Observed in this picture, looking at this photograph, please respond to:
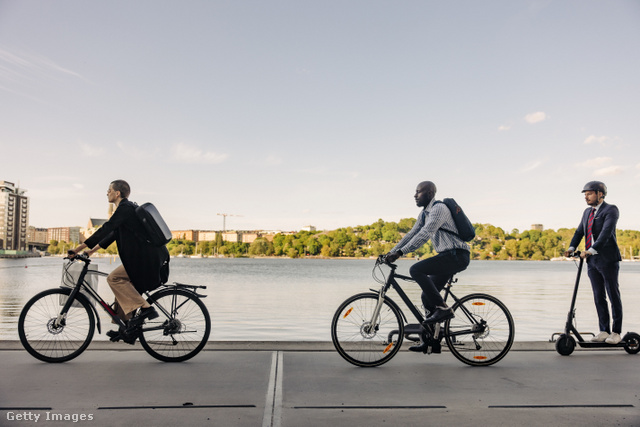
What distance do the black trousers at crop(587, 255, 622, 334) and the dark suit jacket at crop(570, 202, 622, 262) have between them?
93 millimetres

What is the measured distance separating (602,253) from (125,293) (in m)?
5.37

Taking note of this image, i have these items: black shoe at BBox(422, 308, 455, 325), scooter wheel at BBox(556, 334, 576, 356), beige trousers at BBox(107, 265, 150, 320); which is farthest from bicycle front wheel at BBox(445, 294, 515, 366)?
beige trousers at BBox(107, 265, 150, 320)

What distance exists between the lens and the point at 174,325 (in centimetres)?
555

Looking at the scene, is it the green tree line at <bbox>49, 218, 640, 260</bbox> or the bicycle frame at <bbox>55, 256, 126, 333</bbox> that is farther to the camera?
the green tree line at <bbox>49, 218, 640, 260</bbox>

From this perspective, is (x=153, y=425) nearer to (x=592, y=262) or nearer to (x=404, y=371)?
(x=404, y=371)

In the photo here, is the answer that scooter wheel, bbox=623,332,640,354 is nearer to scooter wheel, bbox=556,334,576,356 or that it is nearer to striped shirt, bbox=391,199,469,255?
scooter wheel, bbox=556,334,576,356

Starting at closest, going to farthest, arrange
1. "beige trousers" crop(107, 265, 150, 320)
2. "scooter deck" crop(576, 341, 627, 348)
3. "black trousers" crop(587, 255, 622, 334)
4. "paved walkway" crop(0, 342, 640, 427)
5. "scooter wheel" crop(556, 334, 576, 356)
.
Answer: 1. "paved walkway" crop(0, 342, 640, 427)
2. "beige trousers" crop(107, 265, 150, 320)
3. "scooter wheel" crop(556, 334, 576, 356)
4. "scooter deck" crop(576, 341, 627, 348)
5. "black trousers" crop(587, 255, 622, 334)

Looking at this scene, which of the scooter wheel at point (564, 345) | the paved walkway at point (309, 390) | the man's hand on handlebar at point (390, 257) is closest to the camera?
the paved walkway at point (309, 390)

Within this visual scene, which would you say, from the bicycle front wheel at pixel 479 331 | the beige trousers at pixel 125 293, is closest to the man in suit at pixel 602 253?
the bicycle front wheel at pixel 479 331

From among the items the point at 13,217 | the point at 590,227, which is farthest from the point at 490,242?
the point at 590,227

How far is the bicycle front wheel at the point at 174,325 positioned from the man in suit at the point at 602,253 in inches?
167

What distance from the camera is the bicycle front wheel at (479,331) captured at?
18.3 ft

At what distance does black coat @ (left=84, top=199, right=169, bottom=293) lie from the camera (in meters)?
5.37

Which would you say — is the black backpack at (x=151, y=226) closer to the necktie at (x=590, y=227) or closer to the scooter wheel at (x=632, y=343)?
the necktie at (x=590, y=227)
